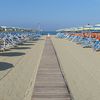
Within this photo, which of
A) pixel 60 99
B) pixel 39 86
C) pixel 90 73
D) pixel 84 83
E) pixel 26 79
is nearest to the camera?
pixel 60 99

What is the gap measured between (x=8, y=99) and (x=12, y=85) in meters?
1.78

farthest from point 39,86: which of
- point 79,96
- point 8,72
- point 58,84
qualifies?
point 8,72

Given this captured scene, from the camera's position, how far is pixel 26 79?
10094 millimetres

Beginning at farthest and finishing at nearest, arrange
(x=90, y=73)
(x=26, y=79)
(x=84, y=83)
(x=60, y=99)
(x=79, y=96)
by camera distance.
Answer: (x=90, y=73)
(x=26, y=79)
(x=84, y=83)
(x=79, y=96)
(x=60, y=99)

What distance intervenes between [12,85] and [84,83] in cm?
224

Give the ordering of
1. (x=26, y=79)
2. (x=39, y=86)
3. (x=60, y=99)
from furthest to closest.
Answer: (x=26, y=79) → (x=39, y=86) → (x=60, y=99)

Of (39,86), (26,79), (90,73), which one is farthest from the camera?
(90,73)

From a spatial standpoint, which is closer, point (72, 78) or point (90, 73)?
point (72, 78)

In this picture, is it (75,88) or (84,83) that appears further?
(84,83)

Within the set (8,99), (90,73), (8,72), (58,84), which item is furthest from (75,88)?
(8,72)

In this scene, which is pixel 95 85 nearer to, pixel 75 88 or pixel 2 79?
pixel 75 88

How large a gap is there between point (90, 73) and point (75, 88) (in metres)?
2.94

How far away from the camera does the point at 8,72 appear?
11531 mm

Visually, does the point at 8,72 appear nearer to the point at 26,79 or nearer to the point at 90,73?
the point at 26,79
